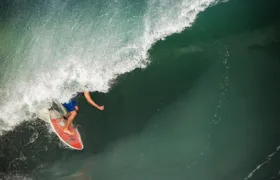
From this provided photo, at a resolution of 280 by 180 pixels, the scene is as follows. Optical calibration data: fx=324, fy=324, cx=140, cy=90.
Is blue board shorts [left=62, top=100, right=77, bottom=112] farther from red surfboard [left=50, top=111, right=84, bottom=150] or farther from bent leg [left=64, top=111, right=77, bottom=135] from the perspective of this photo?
red surfboard [left=50, top=111, right=84, bottom=150]

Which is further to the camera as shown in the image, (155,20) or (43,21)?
(43,21)

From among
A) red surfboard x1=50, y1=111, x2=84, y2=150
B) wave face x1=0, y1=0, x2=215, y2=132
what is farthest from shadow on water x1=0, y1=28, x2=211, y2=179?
wave face x1=0, y1=0, x2=215, y2=132

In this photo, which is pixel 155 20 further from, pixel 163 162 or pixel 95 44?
pixel 163 162

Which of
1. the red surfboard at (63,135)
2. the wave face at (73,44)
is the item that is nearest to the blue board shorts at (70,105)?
the red surfboard at (63,135)

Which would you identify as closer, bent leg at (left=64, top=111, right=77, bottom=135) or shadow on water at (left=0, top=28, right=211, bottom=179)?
bent leg at (left=64, top=111, right=77, bottom=135)

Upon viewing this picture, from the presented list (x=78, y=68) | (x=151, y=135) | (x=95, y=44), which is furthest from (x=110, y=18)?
(x=151, y=135)
